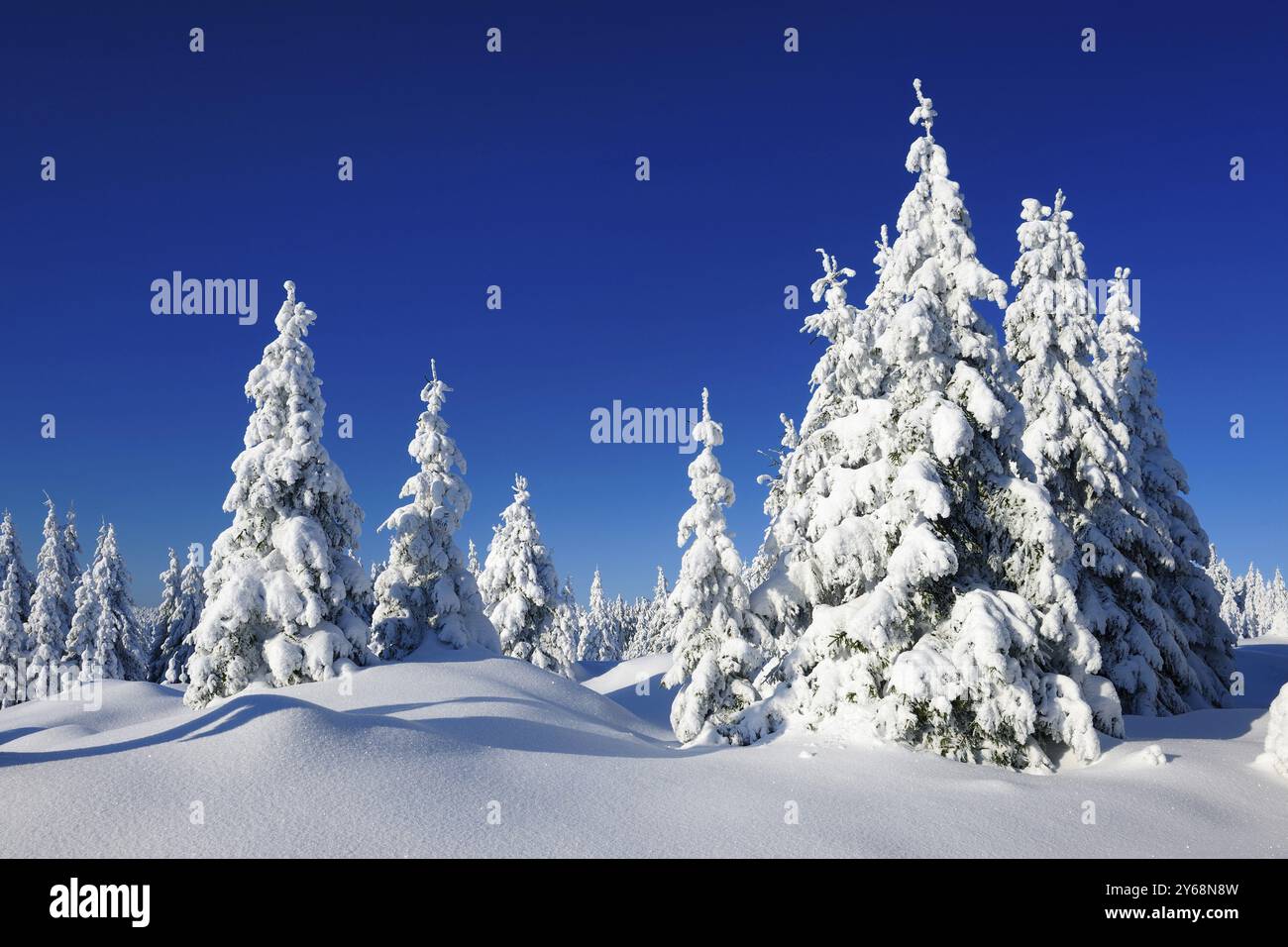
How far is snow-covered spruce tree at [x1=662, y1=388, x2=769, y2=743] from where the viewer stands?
1966 cm

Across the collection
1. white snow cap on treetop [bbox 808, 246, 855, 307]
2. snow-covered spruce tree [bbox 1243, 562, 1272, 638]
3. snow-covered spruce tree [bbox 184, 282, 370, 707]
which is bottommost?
snow-covered spruce tree [bbox 1243, 562, 1272, 638]

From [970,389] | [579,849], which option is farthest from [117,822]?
[970,389]

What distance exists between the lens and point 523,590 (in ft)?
119

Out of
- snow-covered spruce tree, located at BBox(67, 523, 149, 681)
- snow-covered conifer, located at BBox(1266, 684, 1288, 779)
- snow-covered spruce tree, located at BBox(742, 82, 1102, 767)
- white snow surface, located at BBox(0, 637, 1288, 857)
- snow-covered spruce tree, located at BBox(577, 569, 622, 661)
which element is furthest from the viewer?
snow-covered spruce tree, located at BBox(577, 569, 622, 661)

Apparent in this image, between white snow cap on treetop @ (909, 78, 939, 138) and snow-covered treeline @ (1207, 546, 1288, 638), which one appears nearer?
white snow cap on treetop @ (909, 78, 939, 138)

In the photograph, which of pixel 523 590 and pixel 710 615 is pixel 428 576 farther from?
pixel 710 615

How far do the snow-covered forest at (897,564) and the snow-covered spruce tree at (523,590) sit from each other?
182mm

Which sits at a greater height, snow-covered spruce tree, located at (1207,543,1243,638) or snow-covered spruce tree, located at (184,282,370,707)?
snow-covered spruce tree, located at (184,282,370,707)

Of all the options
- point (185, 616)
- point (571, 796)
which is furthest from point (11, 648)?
point (571, 796)

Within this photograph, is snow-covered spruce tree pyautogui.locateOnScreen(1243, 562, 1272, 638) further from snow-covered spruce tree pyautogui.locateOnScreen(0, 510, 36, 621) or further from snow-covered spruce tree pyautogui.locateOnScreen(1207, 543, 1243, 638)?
snow-covered spruce tree pyautogui.locateOnScreen(0, 510, 36, 621)

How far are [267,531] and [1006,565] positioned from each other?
793 inches

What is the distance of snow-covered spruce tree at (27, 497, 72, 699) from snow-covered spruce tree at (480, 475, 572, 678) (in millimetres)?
28100

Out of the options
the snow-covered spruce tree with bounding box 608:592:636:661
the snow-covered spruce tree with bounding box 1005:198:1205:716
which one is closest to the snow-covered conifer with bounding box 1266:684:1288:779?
the snow-covered spruce tree with bounding box 1005:198:1205:716
